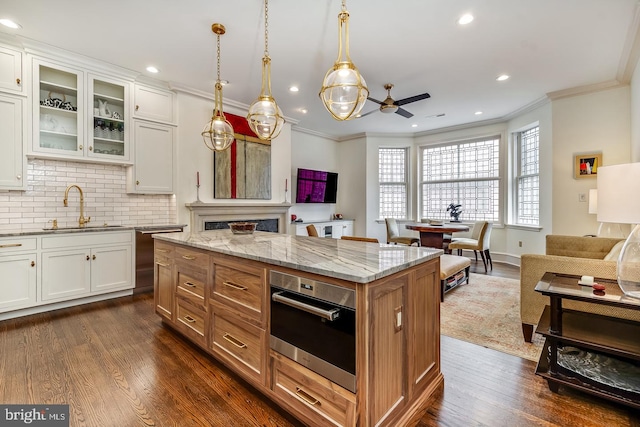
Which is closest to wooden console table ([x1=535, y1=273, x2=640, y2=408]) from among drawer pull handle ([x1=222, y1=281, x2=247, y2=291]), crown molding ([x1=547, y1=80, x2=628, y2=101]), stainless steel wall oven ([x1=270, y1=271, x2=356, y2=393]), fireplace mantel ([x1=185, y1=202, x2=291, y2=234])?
stainless steel wall oven ([x1=270, y1=271, x2=356, y2=393])

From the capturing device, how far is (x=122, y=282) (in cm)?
371

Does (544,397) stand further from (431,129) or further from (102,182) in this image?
(431,129)

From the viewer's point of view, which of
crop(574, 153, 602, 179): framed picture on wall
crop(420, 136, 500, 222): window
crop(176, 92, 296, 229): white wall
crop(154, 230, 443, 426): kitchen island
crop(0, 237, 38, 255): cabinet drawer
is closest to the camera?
crop(154, 230, 443, 426): kitchen island

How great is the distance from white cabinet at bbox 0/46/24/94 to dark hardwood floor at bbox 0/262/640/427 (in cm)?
249

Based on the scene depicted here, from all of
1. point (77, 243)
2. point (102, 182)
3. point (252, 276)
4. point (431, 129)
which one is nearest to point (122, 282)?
point (77, 243)

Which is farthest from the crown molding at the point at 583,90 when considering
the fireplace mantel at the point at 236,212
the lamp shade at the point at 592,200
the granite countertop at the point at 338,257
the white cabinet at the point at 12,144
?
the white cabinet at the point at 12,144

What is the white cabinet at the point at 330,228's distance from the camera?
20.5ft

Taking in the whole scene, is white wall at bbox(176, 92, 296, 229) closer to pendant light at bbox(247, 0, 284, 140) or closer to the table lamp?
pendant light at bbox(247, 0, 284, 140)

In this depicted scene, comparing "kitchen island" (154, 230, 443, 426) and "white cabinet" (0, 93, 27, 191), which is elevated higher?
"white cabinet" (0, 93, 27, 191)

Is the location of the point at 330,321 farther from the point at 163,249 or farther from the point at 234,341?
the point at 163,249

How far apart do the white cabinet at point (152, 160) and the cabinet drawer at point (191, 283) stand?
212cm

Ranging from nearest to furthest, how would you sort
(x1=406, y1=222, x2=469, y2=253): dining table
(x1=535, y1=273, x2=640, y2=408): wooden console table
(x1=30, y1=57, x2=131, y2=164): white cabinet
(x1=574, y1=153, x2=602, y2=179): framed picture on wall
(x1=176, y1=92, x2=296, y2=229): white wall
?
(x1=535, y1=273, x2=640, y2=408): wooden console table < (x1=30, y1=57, x2=131, y2=164): white cabinet < (x1=574, y1=153, x2=602, y2=179): framed picture on wall < (x1=176, y1=92, x2=296, y2=229): white wall < (x1=406, y1=222, x2=469, y2=253): dining table

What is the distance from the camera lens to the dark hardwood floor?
5.25 feet

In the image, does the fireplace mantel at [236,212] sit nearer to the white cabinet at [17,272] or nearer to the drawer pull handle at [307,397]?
the white cabinet at [17,272]
